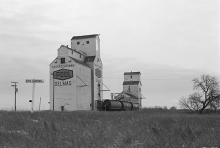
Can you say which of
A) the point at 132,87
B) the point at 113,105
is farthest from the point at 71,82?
the point at 132,87

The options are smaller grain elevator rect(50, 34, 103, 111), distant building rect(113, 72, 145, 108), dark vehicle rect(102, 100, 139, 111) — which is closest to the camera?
dark vehicle rect(102, 100, 139, 111)

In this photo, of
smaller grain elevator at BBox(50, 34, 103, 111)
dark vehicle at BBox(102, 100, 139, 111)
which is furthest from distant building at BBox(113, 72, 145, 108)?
dark vehicle at BBox(102, 100, 139, 111)

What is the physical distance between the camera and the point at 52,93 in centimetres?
4766

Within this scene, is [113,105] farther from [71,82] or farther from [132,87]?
[132,87]

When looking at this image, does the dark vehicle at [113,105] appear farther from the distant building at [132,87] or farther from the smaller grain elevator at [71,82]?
the distant building at [132,87]

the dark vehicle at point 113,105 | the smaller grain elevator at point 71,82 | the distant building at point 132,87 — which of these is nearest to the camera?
the dark vehicle at point 113,105

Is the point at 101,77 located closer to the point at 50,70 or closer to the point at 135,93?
the point at 50,70

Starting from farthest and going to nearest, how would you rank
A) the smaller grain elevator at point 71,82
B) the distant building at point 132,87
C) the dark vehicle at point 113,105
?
the distant building at point 132,87 < the smaller grain elevator at point 71,82 < the dark vehicle at point 113,105

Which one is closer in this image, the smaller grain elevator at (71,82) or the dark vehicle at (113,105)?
the dark vehicle at (113,105)

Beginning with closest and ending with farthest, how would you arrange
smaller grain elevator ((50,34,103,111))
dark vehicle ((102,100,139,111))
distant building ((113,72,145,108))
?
dark vehicle ((102,100,139,111)), smaller grain elevator ((50,34,103,111)), distant building ((113,72,145,108))

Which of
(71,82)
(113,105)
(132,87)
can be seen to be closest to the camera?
(113,105)

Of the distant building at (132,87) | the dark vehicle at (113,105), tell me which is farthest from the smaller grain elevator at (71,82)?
the distant building at (132,87)

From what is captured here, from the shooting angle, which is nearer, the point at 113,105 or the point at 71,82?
the point at 113,105

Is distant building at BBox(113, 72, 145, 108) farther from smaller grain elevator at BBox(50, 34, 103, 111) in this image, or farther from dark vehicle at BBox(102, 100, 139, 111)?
dark vehicle at BBox(102, 100, 139, 111)
